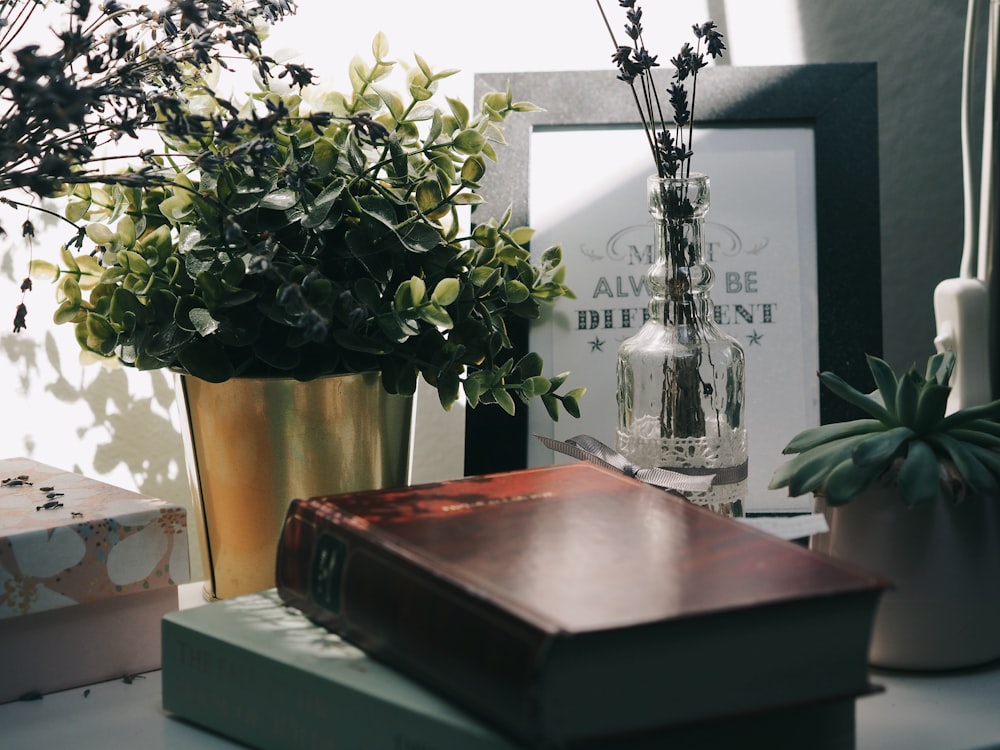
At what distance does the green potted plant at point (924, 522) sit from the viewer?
0.62 m

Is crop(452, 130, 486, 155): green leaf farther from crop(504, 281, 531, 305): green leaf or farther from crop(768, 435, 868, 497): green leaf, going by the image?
crop(768, 435, 868, 497): green leaf

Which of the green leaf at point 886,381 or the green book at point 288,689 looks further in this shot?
the green leaf at point 886,381

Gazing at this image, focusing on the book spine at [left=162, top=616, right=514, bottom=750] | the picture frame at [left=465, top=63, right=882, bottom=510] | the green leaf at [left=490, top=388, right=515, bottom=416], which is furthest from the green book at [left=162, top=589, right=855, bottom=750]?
the picture frame at [left=465, top=63, right=882, bottom=510]

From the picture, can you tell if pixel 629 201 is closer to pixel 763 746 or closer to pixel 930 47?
pixel 930 47

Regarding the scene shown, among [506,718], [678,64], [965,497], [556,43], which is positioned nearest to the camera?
[506,718]

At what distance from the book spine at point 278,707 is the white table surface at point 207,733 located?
0.06 ft

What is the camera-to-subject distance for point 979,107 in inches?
41.0

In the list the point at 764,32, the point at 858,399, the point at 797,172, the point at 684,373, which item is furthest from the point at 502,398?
the point at 764,32

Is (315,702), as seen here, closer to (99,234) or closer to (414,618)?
(414,618)

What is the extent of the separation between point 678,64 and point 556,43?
0.28m

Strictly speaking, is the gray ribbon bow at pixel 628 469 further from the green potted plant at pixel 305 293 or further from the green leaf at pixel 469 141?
the green leaf at pixel 469 141

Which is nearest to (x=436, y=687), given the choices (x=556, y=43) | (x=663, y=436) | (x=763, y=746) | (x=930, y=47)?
(x=763, y=746)

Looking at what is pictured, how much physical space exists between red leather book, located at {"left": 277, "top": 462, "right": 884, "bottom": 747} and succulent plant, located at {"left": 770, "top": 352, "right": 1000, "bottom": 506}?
0.36ft

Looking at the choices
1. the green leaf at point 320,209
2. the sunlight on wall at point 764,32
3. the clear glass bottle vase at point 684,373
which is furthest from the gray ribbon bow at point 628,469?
the sunlight on wall at point 764,32
